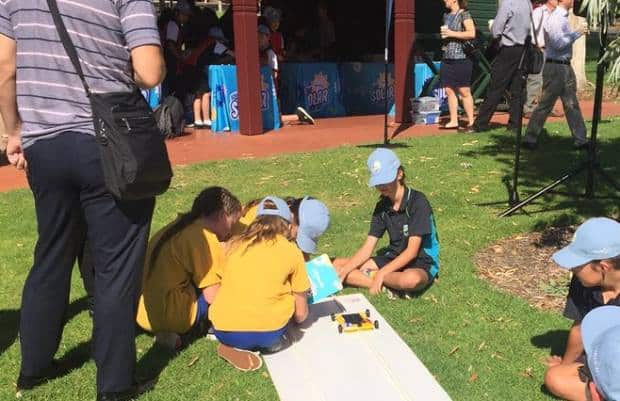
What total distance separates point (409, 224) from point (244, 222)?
1.01 meters

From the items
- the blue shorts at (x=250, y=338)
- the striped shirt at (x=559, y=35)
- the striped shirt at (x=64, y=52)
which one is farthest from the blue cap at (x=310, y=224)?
the striped shirt at (x=559, y=35)

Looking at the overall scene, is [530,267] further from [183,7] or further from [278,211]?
[183,7]

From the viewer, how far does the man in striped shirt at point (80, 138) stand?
2.43 meters

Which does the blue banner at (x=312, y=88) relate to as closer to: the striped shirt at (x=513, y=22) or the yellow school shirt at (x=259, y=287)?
the striped shirt at (x=513, y=22)

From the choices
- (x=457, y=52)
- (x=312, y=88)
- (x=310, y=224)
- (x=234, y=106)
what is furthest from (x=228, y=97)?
(x=310, y=224)

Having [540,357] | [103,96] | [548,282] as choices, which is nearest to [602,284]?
[540,357]

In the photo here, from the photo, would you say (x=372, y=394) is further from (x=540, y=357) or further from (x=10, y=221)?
(x=10, y=221)

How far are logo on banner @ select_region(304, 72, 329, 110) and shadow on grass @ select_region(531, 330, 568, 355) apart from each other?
8444 mm

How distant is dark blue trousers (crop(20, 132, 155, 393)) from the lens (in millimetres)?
2484

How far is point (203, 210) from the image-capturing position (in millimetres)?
3410

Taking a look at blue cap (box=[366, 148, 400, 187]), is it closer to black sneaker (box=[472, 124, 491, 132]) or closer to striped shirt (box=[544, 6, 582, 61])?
striped shirt (box=[544, 6, 582, 61])

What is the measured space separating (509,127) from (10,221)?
6714mm

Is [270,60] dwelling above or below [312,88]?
above

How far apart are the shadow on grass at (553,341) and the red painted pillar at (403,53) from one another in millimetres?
7480
